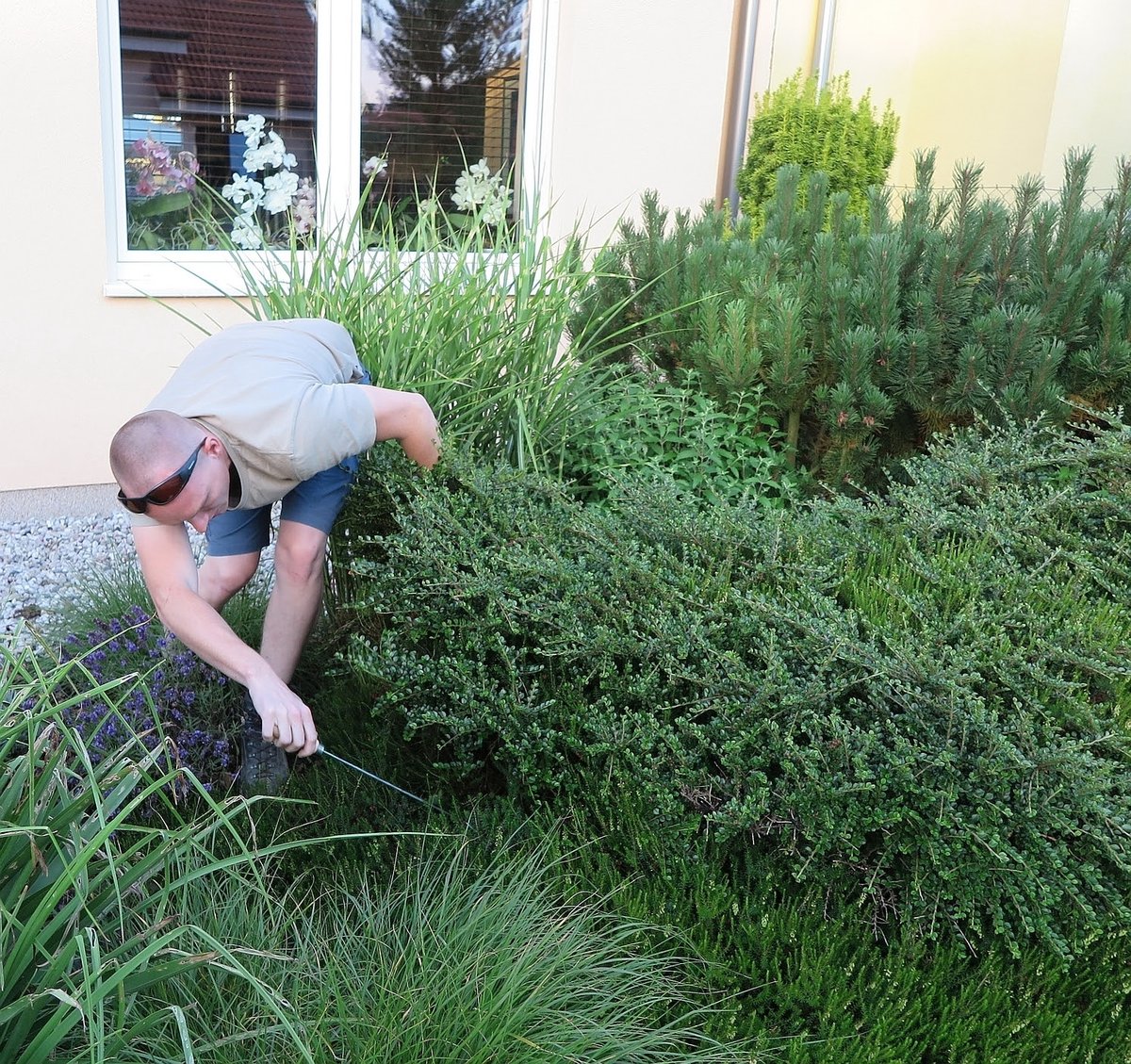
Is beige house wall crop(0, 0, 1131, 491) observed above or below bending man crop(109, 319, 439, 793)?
above

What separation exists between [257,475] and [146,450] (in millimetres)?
397

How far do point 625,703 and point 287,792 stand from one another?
102 cm

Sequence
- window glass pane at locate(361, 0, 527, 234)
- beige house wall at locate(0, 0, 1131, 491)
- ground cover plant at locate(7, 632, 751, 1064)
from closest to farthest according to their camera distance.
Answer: ground cover plant at locate(7, 632, 751, 1064) → beige house wall at locate(0, 0, 1131, 491) → window glass pane at locate(361, 0, 527, 234)

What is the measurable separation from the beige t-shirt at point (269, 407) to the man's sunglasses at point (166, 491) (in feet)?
0.39

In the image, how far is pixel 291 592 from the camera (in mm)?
3000

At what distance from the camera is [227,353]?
2.82m

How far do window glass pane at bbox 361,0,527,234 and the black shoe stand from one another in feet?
11.9

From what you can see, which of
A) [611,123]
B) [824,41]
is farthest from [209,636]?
[824,41]

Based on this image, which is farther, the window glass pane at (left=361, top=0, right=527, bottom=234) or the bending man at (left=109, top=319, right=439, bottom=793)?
the window glass pane at (left=361, top=0, right=527, bottom=234)

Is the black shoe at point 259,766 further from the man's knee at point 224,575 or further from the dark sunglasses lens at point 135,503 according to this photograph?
the dark sunglasses lens at point 135,503

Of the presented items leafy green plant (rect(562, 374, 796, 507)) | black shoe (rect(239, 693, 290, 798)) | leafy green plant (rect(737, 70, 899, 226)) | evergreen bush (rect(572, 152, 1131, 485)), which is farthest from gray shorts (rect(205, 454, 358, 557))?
leafy green plant (rect(737, 70, 899, 226))

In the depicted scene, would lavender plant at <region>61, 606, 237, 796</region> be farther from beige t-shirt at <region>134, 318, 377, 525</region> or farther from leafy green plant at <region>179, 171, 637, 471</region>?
leafy green plant at <region>179, 171, 637, 471</region>

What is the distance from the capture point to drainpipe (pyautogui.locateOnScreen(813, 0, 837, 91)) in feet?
25.0

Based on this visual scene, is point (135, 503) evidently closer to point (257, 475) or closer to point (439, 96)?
point (257, 475)
